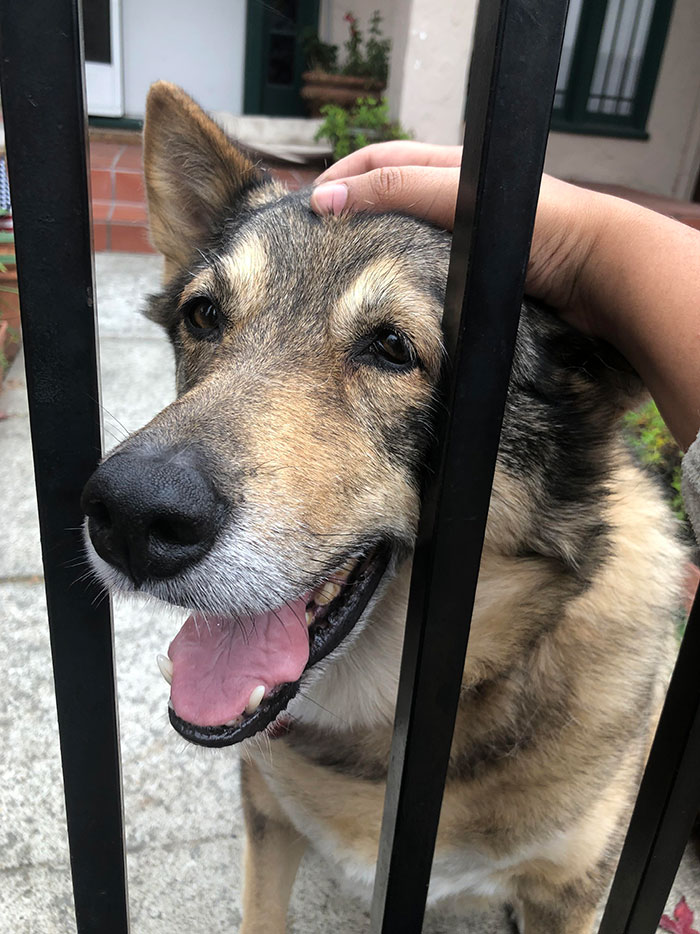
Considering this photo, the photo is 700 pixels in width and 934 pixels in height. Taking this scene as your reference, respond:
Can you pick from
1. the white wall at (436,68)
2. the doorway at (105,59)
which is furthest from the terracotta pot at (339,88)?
the doorway at (105,59)

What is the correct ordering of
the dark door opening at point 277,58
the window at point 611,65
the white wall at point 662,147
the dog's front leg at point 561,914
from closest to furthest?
the dog's front leg at point 561,914 → the window at point 611,65 → the white wall at point 662,147 → the dark door opening at point 277,58

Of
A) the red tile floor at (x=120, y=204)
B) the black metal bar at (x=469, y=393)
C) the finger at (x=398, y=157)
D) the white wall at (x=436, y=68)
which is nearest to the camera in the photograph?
the black metal bar at (x=469, y=393)

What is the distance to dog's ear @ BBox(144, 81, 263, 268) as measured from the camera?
167 centimetres

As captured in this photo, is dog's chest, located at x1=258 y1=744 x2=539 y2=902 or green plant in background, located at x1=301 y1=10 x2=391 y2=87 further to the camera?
green plant in background, located at x1=301 y1=10 x2=391 y2=87

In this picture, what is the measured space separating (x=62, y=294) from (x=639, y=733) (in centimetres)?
167

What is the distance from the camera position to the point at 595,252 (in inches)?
49.5

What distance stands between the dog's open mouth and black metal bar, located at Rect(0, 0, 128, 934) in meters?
0.23

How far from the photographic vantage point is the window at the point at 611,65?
7723 millimetres

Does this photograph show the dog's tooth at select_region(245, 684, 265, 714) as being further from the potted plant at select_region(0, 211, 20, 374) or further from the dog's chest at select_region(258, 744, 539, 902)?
A: the potted plant at select_region(0, 211, 20, 374)

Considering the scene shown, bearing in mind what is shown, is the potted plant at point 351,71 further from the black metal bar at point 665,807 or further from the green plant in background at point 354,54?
the black metal bar at point 665,807

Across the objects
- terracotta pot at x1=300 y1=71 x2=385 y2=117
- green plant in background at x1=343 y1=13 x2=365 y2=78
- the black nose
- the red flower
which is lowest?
the red flower

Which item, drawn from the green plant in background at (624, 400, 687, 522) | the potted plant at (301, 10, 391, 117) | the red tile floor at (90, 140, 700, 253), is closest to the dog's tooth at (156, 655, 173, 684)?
the green plant in background at (624, 400, 687, 522)

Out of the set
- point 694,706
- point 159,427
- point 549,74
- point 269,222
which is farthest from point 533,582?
point 549,74

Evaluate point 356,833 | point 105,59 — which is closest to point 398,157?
point 356,833
